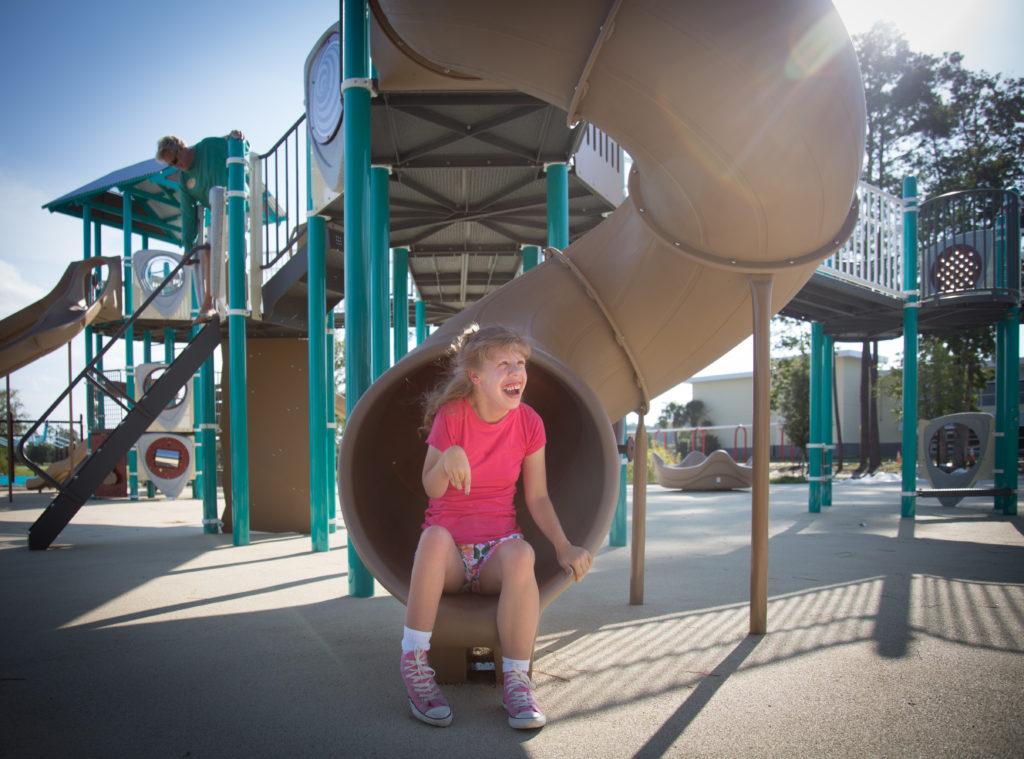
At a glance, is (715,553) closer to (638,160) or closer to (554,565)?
(554,565)

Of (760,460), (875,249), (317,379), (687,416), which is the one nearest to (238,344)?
(317,379)

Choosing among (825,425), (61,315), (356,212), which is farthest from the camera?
(61,315)

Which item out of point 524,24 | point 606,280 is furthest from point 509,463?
point 524,24

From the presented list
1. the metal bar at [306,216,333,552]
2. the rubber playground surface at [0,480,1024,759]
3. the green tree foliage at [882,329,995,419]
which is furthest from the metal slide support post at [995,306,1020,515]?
the green tree foliage at [882,329,995,419]

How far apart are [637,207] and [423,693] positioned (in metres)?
2.17

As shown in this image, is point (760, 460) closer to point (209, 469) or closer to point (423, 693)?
point (423, 693)

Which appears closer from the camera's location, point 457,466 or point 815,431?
point 457,466

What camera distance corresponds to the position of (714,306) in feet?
10.8

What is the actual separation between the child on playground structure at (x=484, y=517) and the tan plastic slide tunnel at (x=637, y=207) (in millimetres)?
124

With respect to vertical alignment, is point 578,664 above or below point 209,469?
below

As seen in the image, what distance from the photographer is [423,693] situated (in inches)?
84.7

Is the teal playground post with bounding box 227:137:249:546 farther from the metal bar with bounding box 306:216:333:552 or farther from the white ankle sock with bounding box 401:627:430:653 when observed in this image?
the white ankle sock with bounding box 401:627:430:653

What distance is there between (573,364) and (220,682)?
2.00 metres

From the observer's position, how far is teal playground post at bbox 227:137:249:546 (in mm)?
6355
